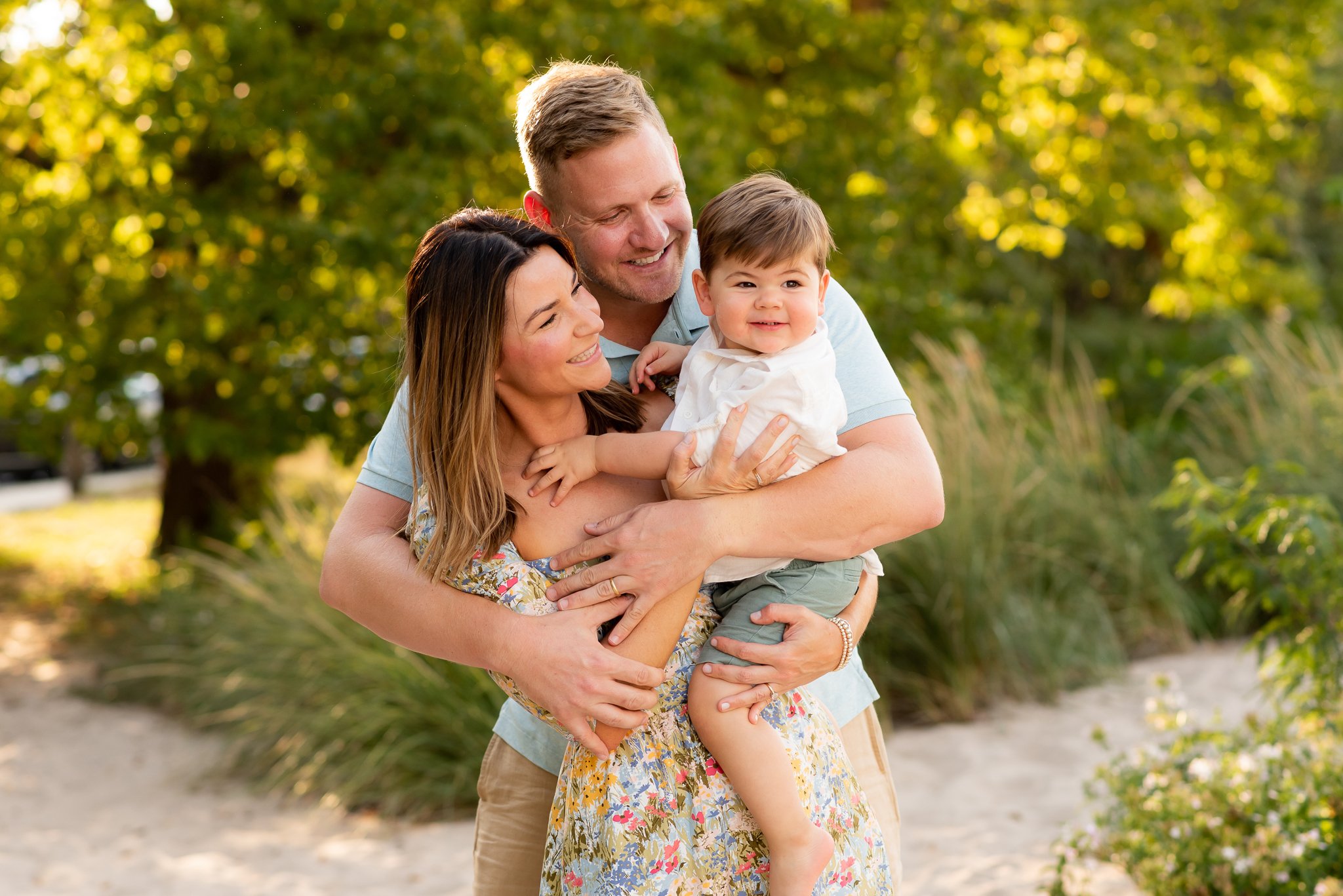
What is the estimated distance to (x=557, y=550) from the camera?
196cm

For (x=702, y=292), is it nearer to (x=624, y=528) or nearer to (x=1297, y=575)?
(x=624, y=528)

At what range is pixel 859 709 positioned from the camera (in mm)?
2248

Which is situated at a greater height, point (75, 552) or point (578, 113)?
point (578, 113)

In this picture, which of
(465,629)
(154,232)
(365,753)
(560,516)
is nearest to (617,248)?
(560,516)

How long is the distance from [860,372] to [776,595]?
431 mm

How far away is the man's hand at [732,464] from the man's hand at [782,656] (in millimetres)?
208

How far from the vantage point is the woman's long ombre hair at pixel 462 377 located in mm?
1868

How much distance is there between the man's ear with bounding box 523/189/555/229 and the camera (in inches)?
95.0

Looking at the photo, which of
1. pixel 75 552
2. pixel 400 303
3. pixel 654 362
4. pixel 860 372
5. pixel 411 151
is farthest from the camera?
pixel 75 552

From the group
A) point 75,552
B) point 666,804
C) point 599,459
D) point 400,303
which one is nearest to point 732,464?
point 599,459

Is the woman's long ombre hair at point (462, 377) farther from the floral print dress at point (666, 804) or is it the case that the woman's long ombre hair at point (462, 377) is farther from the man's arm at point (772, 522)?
the man's arm at point (772, 522)

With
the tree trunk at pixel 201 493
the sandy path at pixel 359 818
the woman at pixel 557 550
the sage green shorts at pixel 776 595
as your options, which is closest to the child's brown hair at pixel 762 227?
the woman at pixel 557 550

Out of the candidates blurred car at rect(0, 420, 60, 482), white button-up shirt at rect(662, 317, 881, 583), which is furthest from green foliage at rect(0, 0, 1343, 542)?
blurred car at rect(0, 420, 60, 482)

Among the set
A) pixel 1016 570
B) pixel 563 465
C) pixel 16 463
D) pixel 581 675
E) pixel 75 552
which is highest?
pixel 563 465
